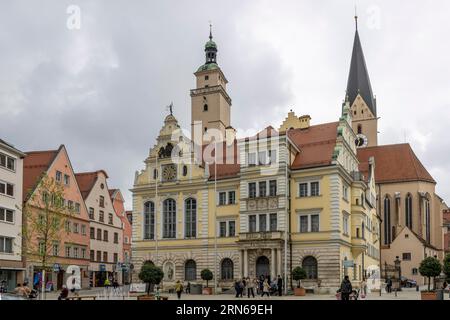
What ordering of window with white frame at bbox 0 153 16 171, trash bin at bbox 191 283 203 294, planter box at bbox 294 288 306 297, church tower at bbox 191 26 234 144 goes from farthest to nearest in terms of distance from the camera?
church tower at bbox 191 26 234 144 < trash bin at bbox 191 283 203 294 < window with white frame at bbox 0 153 16 171 < planter box at bbox 294 288 306 297

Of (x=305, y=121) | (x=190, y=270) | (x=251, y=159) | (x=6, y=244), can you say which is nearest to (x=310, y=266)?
(x=251, y=159)

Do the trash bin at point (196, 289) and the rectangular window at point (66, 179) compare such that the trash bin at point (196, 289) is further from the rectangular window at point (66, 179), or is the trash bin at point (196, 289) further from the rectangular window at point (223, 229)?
the rectangular window at point (66, 179)

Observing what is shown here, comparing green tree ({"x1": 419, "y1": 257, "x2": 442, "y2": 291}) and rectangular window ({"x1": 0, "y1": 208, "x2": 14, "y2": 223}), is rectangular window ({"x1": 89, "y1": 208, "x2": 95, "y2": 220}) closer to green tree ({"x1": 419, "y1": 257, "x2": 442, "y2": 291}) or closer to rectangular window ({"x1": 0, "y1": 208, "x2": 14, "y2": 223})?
rectangular window ({"x1": 0, "y1": 208, "x2": 14, "y2": 223})

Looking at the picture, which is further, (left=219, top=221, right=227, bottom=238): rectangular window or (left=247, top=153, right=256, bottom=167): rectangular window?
(left=219, top=221, right=227, bottom=238): rectangular window

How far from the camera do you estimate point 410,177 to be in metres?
98.9

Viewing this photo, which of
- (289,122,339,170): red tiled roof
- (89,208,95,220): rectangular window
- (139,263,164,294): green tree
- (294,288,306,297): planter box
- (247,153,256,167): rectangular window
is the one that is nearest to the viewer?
(139,263,164,294): green tree

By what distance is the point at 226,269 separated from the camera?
62.5m

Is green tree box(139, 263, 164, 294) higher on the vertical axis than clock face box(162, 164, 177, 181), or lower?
lower

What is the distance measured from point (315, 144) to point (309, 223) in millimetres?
8712

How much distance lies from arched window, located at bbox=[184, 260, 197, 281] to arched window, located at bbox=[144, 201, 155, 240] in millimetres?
5153

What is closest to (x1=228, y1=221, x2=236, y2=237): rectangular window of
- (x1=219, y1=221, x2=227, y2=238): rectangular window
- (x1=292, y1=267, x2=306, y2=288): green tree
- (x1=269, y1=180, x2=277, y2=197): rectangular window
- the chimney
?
(x1=219, y1=221, x2=227, y2=238): rectangular window

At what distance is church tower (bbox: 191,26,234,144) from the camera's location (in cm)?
9850

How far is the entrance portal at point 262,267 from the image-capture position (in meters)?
58.9
